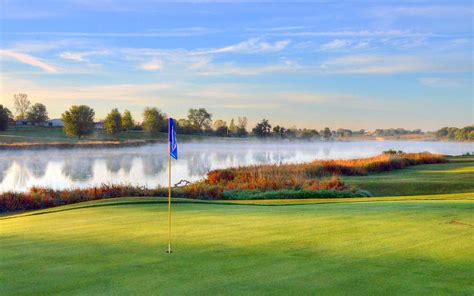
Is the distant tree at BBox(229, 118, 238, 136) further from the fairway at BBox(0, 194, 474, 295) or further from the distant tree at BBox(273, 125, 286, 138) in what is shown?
the fairway at BBox(0, 194, 474, 295)

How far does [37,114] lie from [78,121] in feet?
113

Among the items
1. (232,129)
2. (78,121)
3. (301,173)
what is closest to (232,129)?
(232,129)

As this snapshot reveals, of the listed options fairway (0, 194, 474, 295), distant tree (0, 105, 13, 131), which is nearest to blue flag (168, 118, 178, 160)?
fairway (0, 194, 474, 295)

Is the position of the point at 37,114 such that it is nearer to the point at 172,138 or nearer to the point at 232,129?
the point at 232,129

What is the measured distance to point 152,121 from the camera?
11275cm

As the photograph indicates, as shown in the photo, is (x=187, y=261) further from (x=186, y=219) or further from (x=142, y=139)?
(x=142, y=139)

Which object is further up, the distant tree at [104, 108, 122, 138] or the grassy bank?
the distant tree at [104, 108, 122, 138]

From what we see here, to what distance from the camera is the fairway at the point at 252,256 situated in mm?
5271

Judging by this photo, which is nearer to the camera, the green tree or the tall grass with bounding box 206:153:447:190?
the tall grass with bounding box 206:153:447:190

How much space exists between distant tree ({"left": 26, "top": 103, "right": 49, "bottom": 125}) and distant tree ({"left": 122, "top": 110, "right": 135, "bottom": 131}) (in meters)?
23.7

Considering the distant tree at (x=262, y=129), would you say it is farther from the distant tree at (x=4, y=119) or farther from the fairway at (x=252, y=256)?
the fairway at (x=252, y=256)

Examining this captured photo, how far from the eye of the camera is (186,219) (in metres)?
10.5

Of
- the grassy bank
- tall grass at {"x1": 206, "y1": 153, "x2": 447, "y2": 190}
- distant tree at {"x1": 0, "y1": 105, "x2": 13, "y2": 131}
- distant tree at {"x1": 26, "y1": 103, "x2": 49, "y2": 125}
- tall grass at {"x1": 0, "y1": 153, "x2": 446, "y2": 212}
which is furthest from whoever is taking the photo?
distant tree at {"x1": 26, "y1": 103, "x2": 49, "y2": 125}

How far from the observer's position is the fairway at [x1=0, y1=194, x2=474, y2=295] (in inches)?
208
